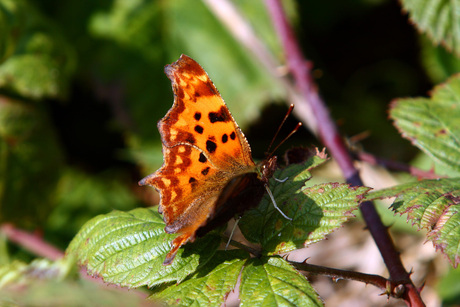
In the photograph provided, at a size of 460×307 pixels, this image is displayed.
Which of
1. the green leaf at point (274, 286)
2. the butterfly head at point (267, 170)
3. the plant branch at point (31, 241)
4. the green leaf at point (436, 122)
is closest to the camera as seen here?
the green leaf at point (274, 286)

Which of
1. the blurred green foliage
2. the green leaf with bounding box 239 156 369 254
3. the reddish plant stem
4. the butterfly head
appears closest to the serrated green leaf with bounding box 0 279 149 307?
the green leaf with bounding box 239 156 369 254

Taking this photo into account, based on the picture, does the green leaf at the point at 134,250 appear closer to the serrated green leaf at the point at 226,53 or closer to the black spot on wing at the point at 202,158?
the black spot on wing at the point at 202,158

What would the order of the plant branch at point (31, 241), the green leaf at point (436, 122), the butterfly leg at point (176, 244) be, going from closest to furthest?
the butterfly leg at point (176, 244)
the green leaf at point (436, 122)
the plant branch at point (31, 241)

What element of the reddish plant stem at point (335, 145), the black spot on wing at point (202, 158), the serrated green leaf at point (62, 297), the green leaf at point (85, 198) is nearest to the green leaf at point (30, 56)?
the green leaf at point (85, 198)

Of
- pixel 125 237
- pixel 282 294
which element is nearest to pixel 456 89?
pixel 282 294

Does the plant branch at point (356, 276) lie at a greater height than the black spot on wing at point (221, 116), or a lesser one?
lesser

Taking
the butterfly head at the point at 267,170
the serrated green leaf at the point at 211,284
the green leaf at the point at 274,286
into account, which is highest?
the butterfly head at the point at 267,170

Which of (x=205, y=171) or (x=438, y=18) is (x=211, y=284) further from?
(x=438, y=18)
